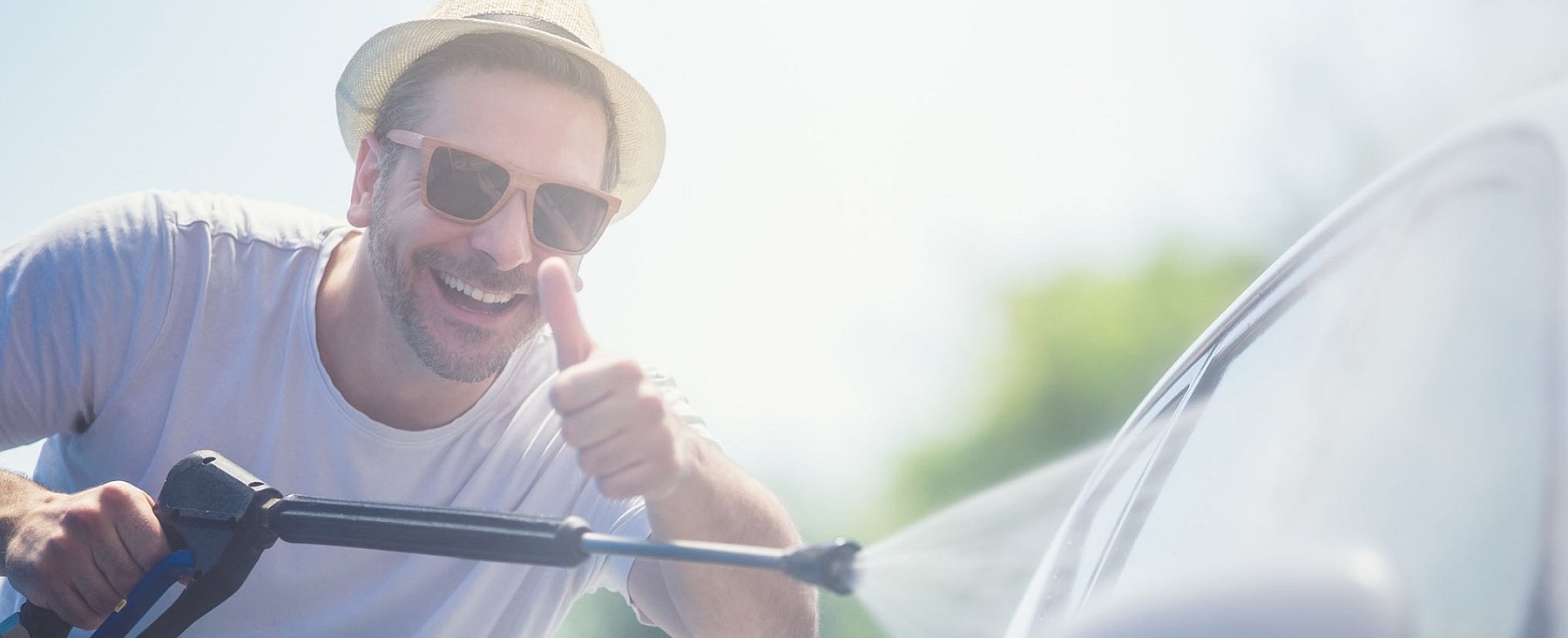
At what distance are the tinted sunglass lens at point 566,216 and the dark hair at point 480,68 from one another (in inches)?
15.1

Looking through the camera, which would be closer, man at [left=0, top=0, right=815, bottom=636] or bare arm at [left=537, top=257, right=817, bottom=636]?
bare arm at [left=537, top=257, right=817, bottom=636]

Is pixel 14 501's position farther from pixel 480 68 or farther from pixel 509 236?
pixel 480 68

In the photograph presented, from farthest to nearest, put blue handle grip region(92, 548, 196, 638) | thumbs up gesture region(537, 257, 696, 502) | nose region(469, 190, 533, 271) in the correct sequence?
nose region(469, 190, 533, 271) < blue handle grip region(92, 548, 196, 638) < thumbs up gesture region(537, 257, 696, 502)

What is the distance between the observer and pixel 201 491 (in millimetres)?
1963

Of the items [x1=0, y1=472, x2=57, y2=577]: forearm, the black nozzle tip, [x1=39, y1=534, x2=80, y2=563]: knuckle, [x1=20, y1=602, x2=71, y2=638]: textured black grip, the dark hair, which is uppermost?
the dark hair

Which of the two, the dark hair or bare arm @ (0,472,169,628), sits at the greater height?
the dark hair

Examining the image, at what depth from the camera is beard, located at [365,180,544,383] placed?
2.75 meters

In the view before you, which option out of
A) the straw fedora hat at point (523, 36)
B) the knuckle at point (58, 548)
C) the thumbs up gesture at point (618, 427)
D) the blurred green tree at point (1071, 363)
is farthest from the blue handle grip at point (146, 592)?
the blurred green tree at point (1071, 363)

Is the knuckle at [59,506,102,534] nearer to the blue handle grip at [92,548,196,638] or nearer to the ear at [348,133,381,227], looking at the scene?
the blue handle grip at [92,548,196,638]

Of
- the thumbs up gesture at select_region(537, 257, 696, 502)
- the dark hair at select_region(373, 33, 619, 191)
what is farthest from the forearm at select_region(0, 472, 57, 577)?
the thumbs up gesture at select_region(537, 257, 696, 502)

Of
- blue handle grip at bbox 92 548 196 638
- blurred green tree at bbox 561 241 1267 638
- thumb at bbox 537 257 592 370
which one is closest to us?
thumb at bbox 537 257 592 370

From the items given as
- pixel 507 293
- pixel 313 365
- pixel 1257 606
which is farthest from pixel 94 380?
pixel 1257 606

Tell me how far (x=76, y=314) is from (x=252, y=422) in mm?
458

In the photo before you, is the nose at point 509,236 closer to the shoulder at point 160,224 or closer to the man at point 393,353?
the man at point 393,353
